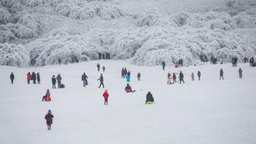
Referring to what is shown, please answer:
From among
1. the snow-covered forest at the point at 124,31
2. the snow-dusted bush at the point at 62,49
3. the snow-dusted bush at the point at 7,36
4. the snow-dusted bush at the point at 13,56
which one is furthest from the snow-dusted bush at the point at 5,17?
the snow-dusted bush at the point at 13,56

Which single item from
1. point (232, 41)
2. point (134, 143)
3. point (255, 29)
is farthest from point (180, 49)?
point (134, 143)

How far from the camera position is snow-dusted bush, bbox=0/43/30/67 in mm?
49469

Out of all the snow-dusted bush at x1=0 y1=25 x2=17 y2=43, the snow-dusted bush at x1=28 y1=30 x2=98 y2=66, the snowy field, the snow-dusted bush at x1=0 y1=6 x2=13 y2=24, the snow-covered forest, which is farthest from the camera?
the snow-dusted bush at x1=0 y1=6 x2=13 y2=24

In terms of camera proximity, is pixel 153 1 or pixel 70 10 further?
pixel 153 1

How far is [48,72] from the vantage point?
4094 cm

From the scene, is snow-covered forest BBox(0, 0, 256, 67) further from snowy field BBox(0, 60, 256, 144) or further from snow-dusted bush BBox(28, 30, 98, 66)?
snowy field BBox(0, 60, 256, 144)

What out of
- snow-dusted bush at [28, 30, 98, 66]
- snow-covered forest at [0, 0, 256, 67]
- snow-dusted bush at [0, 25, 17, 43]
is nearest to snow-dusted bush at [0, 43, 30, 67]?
snow-covered forest at [0, 0, 256, 67]

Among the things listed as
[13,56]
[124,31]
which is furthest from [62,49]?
[124,31]

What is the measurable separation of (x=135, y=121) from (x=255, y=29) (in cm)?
5892

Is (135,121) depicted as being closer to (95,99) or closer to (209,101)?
(209,101)

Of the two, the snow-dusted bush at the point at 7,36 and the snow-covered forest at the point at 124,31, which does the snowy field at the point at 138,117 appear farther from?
the snow-dusted bush at the point at 7,36

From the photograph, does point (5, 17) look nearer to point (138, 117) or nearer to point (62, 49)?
point (62, 49)

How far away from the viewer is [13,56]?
1948 inches

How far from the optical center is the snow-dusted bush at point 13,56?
49.5m
